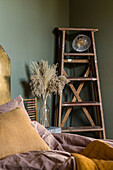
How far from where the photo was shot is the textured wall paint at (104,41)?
12.7 feet

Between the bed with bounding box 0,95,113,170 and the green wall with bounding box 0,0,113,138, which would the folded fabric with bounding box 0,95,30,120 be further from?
the green wall with bounding box 0,0,113,138

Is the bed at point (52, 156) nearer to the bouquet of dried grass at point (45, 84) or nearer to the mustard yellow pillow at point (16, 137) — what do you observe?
the mustard yellow pillow at point (16, 137)

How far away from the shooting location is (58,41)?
166 inches

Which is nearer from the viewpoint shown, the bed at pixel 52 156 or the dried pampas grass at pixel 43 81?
the bed at pixel 52 156

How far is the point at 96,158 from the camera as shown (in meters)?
1.47

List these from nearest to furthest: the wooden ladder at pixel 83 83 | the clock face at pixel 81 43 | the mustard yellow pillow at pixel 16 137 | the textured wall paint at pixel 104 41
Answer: the mustard yellow pillow at pixel 16 137, the wooden ladder at pixel 83 83, the textured wall paint at pixel 104 41, the clock face at pixel 81 43

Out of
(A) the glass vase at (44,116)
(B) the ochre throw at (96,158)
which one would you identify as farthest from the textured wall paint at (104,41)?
(B) the ochre throw at (96,158)

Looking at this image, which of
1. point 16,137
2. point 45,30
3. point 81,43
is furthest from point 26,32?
point 16,137

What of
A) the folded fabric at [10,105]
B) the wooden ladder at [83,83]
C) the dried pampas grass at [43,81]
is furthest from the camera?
the wooden ladder at [83,83]

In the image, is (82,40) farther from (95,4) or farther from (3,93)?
(3,93)

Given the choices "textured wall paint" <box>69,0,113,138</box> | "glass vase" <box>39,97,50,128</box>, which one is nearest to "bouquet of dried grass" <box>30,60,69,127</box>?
"glass vase" <box>39,97,50,128</box>

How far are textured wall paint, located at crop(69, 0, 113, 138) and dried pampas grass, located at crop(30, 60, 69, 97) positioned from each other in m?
0.92

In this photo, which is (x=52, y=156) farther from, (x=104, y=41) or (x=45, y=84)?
(x=104, y=41)

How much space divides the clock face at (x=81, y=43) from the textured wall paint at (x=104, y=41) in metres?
Answer: 0.20
